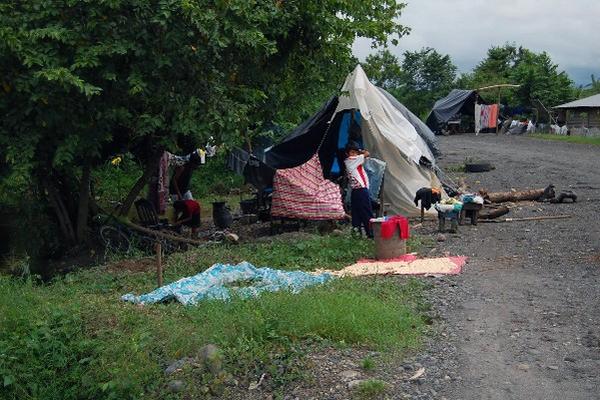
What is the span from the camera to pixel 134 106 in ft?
32.3

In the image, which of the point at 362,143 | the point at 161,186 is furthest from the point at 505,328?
the point at 161,186

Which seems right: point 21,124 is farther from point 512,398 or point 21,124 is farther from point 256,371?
point 512,398

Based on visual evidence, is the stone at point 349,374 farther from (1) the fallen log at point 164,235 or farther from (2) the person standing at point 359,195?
(1) the fallen log at point 164,235

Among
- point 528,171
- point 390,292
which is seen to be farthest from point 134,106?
point 528,171

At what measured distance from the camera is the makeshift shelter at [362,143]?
549 inches

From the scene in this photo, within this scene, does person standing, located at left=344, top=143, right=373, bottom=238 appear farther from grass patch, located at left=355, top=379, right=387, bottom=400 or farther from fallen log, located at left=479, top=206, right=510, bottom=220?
grass patch, located at left=355, top=379, right=387, bottom=400

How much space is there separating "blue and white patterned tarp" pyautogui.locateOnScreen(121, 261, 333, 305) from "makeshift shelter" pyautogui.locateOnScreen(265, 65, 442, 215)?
5.64m

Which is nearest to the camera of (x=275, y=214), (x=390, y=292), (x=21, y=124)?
(x=390, y=292)

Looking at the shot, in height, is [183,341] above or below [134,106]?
below

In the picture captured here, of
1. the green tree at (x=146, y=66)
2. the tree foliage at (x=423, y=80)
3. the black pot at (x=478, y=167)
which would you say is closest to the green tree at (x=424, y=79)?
the tree foliage at (x=423, y=80)

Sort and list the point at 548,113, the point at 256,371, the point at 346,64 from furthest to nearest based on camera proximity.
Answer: the point at 548,113, the point at 346,64, the point at 256,371

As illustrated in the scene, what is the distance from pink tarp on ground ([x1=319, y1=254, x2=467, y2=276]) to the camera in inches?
343

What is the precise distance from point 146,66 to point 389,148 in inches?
244

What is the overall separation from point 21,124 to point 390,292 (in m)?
5.29
